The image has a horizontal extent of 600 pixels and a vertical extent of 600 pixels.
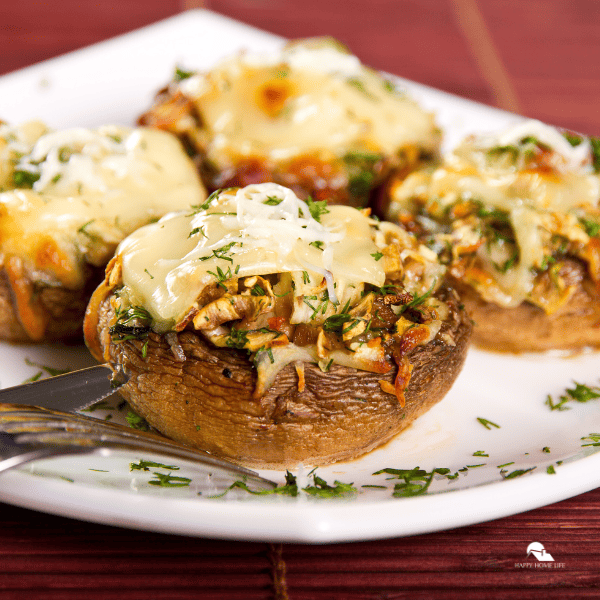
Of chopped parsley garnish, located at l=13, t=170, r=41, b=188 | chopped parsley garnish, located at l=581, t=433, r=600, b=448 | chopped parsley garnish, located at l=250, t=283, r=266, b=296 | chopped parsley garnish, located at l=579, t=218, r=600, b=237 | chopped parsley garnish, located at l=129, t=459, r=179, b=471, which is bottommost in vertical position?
chopped parsley garnish, located at l=581, t=433, r=600, b=448

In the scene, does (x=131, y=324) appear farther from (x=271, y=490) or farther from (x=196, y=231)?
(x=271, y=490)

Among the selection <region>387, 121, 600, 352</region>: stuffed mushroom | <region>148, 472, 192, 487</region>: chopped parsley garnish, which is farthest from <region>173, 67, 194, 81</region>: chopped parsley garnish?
<region>148, 472, 192, 487</region>: chopped parsley garnish

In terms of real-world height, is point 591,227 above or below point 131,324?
below

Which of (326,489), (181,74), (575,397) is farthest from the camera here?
(181,74)

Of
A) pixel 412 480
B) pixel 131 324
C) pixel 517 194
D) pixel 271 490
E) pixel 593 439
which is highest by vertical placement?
pixel 131 324

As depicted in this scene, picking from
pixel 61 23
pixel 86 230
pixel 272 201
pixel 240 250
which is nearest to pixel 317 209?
pixel 272 201

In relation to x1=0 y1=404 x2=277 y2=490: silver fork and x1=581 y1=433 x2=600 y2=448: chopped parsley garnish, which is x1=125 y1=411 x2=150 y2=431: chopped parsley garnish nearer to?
x1=0 y1=404 x2=277 y2=490: silver fork

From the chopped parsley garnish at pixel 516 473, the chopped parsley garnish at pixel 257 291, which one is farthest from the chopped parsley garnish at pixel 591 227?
the chopped parsley garnish at pixel 257 291

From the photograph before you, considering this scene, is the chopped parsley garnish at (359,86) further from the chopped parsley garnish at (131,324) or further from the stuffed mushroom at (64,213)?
the chopped parsley garnish at (131,324)
